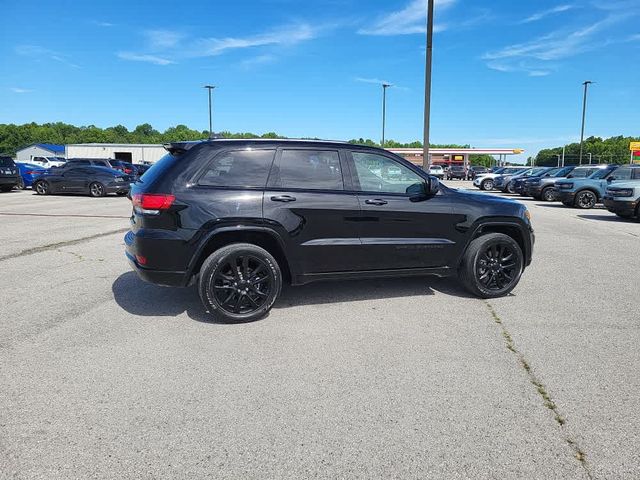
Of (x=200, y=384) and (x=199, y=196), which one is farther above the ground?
(x=199, y=196)

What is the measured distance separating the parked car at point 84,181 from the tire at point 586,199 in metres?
18.7

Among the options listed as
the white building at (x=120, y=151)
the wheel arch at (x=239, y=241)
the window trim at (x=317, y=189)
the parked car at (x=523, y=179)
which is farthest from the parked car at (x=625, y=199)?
the white building at (x=120, y=151)

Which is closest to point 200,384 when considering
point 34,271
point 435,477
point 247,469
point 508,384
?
point 247,469

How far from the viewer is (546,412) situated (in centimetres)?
289

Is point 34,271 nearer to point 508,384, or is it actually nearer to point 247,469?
point 247,469

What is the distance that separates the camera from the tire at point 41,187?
20.2 metres

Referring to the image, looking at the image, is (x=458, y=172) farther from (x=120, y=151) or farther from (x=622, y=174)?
(x=120, y=151)

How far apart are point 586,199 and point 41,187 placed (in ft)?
74.8

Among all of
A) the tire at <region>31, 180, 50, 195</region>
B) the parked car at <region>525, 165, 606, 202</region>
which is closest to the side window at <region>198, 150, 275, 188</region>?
the parked car at <region>525, 165, 606, 202</region>

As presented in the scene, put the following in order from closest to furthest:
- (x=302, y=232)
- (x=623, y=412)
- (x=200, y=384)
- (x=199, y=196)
A: (x=623, y=412)
(x=200, y=384)
(x=199, y=196)
(x=302, y=232)

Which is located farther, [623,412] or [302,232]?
[302,232]

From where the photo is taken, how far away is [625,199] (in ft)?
43.8

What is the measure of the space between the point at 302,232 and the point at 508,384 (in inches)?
90.5

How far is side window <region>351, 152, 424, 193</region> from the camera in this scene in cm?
496
